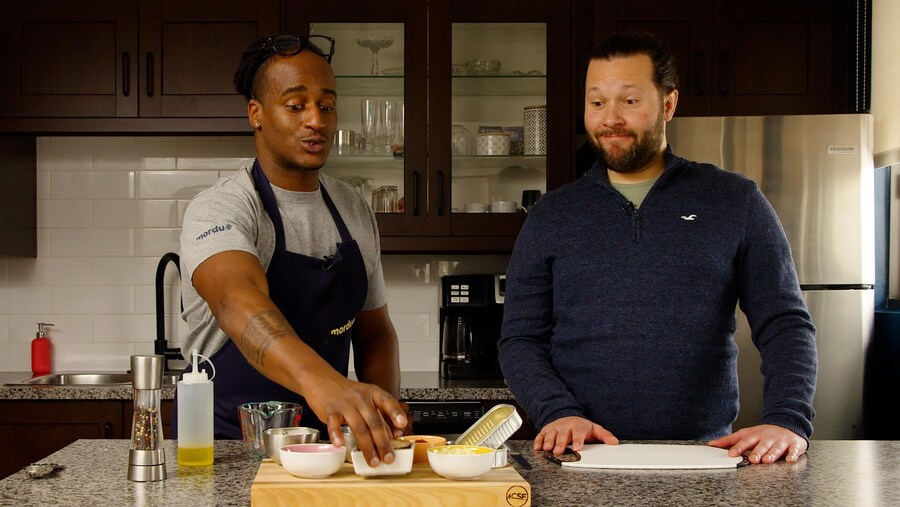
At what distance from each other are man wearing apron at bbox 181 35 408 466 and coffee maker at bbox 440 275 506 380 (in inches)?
54.9

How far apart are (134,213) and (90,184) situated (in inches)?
8.0

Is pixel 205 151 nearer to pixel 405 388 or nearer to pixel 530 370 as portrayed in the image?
pixel 405 388

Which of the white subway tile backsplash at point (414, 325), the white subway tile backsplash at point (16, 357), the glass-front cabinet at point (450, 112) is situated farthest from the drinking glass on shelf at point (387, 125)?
the white subway tile backsplash at point (16, 357)

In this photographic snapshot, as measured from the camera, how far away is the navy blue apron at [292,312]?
5.90 feet

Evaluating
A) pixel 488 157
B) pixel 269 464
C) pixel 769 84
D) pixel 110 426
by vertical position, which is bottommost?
pixel 110 426

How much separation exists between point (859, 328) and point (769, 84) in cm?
92

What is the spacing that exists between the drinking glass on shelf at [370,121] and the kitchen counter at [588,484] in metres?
1.97

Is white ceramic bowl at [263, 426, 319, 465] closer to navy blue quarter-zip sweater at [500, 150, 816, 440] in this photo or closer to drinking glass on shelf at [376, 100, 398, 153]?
navy blue quarter-zip sweater at [500, 150, 816, 440]

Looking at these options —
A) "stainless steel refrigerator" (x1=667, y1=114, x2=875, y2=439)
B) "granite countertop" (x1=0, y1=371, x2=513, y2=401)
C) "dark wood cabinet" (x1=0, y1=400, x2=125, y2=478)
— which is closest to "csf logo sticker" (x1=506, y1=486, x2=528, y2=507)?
"granite countertop" (x1=0, y1=371, x2=513, y2=401)

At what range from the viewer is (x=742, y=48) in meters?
3.41

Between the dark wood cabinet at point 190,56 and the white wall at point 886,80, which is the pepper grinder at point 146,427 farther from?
the white wall at point 886,80

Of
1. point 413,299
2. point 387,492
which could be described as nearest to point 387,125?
point 413,299

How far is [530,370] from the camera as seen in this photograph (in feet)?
6.23

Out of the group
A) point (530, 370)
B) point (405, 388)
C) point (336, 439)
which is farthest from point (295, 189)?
point (405, 388)
